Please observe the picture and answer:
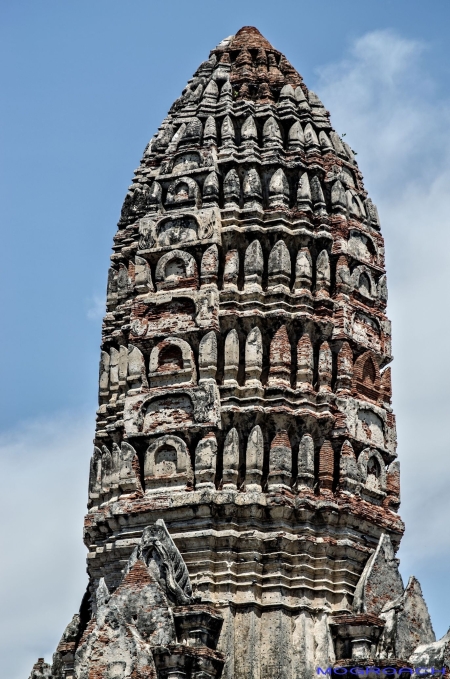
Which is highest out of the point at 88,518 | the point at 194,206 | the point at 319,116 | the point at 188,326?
the point at 319,116

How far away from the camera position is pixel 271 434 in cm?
2472

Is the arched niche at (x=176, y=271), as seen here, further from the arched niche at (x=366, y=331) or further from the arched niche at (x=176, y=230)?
the arched niche at (x=366, y=331)

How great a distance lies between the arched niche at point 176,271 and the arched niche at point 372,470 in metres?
3.93

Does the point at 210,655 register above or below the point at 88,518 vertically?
below

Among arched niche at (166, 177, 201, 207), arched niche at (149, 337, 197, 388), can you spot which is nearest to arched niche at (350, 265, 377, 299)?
arched niche at (166, 177, 201, 207)

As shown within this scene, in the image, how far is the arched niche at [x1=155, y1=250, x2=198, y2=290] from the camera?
25.8 meters

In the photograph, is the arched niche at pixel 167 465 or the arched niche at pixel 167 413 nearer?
the arched niche at pixel 167 465

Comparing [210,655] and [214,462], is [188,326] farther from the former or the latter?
[210,655]

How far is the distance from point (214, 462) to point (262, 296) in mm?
3080

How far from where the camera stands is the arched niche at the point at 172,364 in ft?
82.1

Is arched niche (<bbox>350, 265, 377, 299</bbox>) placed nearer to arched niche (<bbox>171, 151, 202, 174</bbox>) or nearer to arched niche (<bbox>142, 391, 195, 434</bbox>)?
arched niche (<bbox>171, 151, 202, 174</bbox>)

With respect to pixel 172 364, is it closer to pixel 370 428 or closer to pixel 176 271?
pixel 176 271

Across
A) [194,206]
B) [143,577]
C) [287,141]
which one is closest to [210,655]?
[143,577]

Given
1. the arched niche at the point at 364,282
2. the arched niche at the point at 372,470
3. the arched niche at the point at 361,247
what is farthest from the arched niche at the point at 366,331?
the arched niche at the point at 372,470
